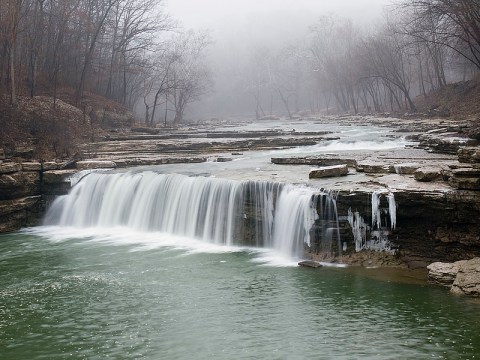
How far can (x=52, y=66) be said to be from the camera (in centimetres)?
3406

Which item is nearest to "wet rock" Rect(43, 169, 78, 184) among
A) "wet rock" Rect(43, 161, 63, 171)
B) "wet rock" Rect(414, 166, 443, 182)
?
"wet rock" Rect(43, 161, 63, 171)

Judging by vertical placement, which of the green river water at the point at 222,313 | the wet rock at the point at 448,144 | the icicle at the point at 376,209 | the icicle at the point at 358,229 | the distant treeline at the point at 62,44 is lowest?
the green river water at the point at 222,313

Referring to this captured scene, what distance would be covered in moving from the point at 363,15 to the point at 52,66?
9565 cm

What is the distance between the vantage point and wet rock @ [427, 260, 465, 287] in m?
9.53

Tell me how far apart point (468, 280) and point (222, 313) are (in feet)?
16.0

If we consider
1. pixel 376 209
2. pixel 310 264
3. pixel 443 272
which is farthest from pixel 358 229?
pixel 443 272

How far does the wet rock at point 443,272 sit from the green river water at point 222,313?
307 millimetres

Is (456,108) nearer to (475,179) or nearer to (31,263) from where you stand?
(475,179)

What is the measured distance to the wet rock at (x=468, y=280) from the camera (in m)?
8.86

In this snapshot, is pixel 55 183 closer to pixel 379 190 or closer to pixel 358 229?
pixel 358 229

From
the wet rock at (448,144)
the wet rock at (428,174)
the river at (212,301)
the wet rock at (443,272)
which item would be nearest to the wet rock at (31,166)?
the river at (212,301)

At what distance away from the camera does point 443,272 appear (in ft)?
31.8

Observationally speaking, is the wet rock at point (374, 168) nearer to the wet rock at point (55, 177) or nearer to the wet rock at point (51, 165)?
the wet rock at point (55, 177)

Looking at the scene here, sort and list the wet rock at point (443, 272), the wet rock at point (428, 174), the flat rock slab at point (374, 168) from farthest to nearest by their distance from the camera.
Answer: the flat rock slab at point (374, 168) → the wet rock at point (428, 174) → the wet rock at point (443, 272)
